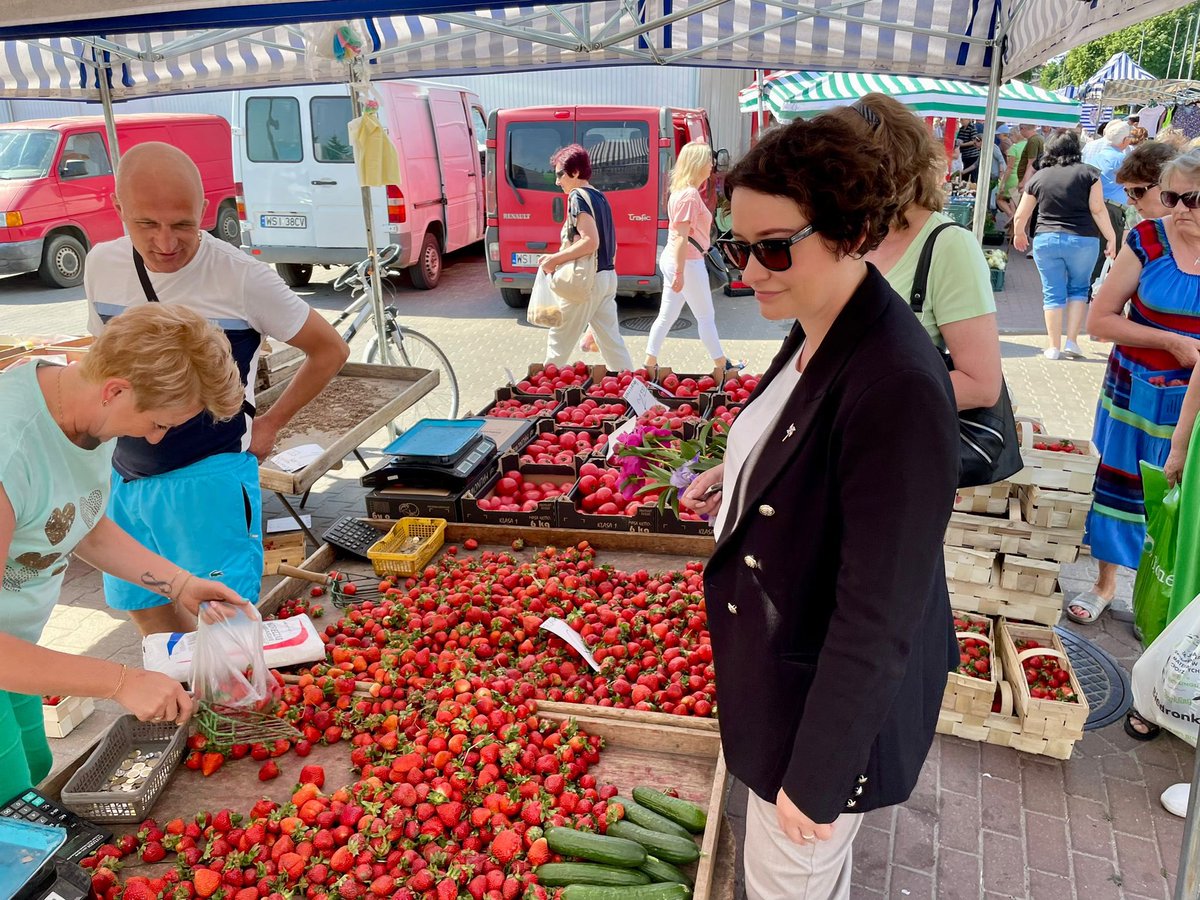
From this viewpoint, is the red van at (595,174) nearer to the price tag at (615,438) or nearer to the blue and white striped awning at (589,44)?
the blue and white striped awning at (589,44)

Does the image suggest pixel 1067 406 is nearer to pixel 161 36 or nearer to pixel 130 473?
pixel 130 473

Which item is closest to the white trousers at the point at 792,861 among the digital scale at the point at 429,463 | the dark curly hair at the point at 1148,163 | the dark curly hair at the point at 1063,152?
the digital scale at the point at 429,463

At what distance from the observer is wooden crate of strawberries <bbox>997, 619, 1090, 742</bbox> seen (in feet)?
10.3

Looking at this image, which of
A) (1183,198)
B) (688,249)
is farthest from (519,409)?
(1183,198)

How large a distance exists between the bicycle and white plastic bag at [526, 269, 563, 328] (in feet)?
2.46

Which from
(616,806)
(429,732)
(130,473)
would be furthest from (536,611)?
(130,473)

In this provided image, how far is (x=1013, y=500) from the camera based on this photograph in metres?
3.83

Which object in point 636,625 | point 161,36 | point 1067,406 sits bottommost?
point 1067,406

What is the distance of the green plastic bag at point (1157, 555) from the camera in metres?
3.34

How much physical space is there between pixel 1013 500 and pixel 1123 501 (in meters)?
0.57

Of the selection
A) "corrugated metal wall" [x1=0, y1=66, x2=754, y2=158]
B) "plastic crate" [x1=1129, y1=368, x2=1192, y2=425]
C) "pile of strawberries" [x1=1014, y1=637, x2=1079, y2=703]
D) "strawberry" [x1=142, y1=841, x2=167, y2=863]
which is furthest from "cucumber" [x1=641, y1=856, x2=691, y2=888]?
"corrugated metal wall" [x1=0, y1=66, x2=754, y2=158]

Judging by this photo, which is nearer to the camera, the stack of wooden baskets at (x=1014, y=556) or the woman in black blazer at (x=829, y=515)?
the woman in black blazer at (x=829, y=515)

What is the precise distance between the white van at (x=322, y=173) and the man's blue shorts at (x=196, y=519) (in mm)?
8255

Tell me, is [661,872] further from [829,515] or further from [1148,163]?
[1148,163]
